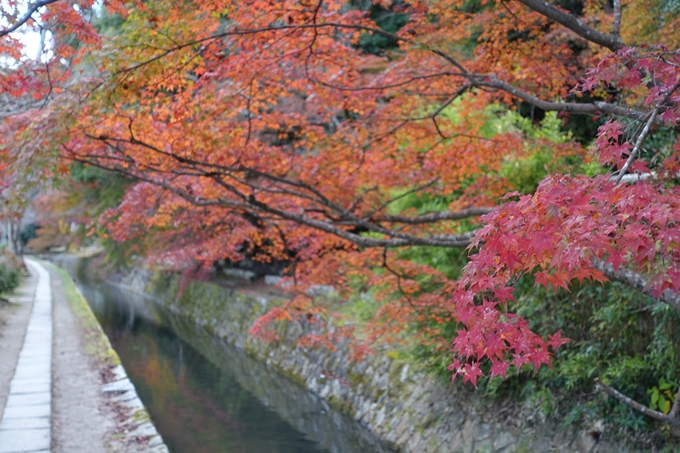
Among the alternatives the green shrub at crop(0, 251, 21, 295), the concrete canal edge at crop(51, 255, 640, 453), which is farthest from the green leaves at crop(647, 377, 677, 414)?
the green shrub at crop(0, 251, 21, 295)

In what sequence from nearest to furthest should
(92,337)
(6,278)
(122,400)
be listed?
(122,400) → (92,337) → (6,278)

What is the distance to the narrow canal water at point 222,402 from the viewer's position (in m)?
7.88

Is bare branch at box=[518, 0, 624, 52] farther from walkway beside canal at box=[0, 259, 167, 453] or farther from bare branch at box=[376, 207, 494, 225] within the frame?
walkway beside canal at box=[0, 259, 167, 453]

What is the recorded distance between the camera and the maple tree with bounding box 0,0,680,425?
89.0 inches

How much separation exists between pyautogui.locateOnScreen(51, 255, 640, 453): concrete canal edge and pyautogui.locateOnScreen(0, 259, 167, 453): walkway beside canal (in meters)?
3.35

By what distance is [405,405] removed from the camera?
25.5 ft

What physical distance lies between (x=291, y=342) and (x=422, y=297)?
5.42 m

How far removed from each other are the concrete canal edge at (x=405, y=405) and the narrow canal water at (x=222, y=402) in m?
0.29

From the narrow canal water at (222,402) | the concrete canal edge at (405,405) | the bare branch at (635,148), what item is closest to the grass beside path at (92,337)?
the narrow canal water at (222,402)

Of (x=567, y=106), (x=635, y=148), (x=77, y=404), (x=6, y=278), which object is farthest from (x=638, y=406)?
(x=6, y=278)

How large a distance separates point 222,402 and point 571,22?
322 inches

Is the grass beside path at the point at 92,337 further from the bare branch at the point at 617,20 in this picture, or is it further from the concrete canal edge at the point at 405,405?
the bare branch at the point at 617,20

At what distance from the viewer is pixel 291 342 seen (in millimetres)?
12203

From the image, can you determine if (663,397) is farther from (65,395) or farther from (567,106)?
(65,395)
